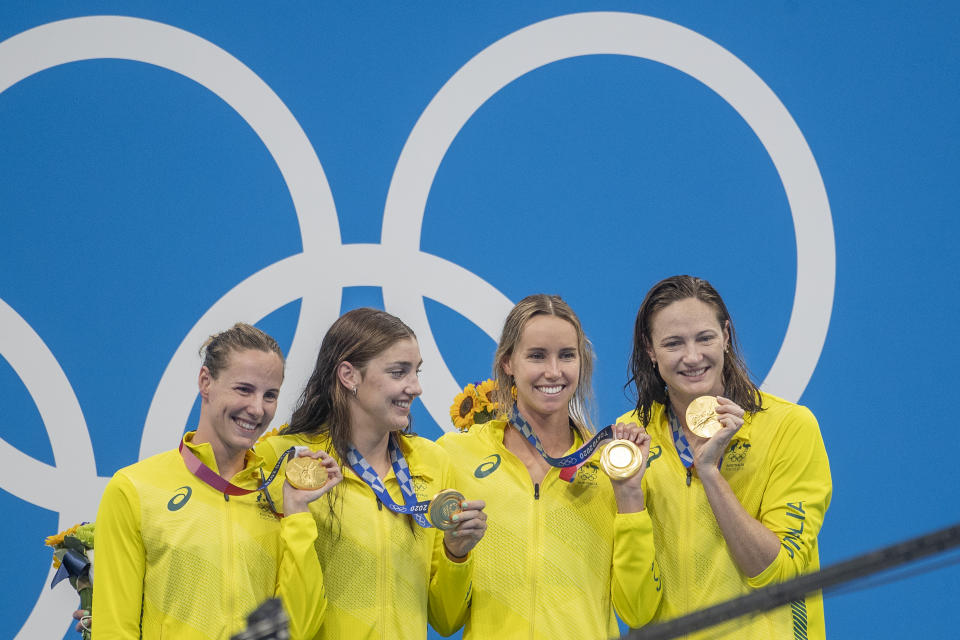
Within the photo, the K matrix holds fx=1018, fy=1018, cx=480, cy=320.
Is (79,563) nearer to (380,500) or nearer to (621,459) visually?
(380,500)

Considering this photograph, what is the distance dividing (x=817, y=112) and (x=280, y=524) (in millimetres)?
3420

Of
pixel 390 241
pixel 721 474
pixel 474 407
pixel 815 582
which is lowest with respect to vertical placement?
pixel 815 582

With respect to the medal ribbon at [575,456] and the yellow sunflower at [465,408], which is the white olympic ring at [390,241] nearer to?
the yellow sunflower at [465,408]

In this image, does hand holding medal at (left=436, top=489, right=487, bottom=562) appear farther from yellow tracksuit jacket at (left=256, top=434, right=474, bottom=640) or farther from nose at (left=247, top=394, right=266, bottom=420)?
nose at (left=247, top=394, right=266, bottom=420)

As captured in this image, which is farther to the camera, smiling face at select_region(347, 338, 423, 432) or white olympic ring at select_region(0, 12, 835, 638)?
white olympic ring at select_region(0, 12, 835, 638)

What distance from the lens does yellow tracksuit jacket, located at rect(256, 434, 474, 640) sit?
316 centimetres

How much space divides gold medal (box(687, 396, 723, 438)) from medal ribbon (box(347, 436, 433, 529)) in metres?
0.88

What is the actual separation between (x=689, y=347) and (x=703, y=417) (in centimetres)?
24

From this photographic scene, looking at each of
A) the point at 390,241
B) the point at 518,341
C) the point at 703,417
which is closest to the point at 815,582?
the point at 703,417

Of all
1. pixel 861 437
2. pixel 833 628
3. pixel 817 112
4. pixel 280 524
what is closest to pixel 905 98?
pixel 817 112

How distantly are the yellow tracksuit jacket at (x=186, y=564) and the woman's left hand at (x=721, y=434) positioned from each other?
121 cm

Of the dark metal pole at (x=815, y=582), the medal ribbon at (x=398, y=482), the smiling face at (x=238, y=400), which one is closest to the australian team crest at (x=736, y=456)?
the medal ribbon at (x=398, y=482)

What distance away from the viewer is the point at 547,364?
339 cm

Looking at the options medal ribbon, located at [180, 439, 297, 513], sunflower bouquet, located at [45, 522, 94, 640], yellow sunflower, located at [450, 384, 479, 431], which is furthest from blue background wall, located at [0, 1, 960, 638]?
medal ribbon, located at [180, 439, 297, 513]
